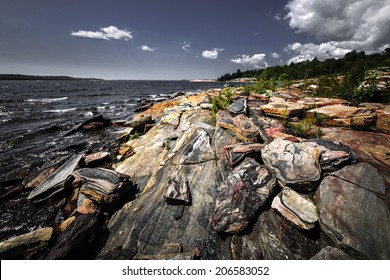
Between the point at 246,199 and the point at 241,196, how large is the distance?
12 centimetres

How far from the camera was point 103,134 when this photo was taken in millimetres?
14469

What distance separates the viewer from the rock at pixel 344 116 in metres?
4.69

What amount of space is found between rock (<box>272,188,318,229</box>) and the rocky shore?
0.7 inches

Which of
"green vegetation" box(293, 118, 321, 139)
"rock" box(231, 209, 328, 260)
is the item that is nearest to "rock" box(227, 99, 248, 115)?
"green vegetation" box(293, 118, 321, 139)

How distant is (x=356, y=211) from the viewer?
117 inches

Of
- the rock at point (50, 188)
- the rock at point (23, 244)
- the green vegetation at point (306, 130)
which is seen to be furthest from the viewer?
the rock at point (50, 188)

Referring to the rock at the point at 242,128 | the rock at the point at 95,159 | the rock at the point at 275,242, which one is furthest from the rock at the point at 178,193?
the rock at the point at 95,159

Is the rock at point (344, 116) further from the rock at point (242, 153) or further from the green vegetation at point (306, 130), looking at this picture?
the rock at point (242, 153)

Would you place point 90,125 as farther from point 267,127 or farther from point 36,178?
point 267,127

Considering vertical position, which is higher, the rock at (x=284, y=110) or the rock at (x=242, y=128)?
the rock at (x=284, y=110)

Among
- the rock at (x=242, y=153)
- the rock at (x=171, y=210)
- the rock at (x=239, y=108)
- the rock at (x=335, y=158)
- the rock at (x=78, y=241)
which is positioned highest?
Answer: the rock at (x=239, y=108)

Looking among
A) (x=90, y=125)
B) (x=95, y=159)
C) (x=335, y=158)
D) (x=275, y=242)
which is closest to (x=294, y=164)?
(x=335, y=158)

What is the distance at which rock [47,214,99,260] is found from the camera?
388 centimetres

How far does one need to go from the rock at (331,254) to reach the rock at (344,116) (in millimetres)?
3601
